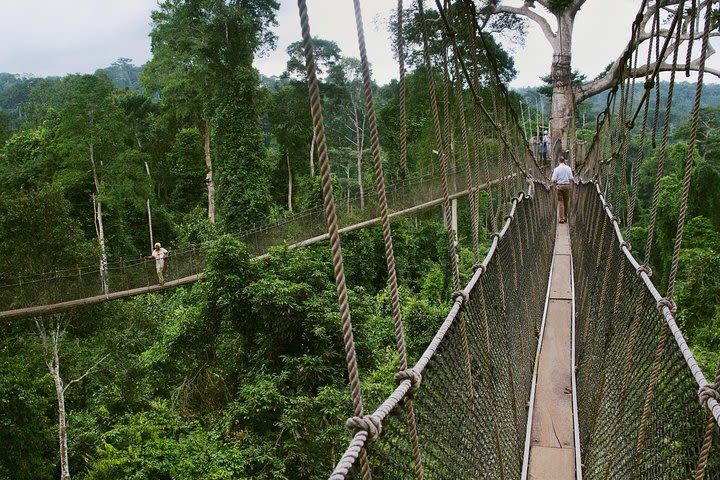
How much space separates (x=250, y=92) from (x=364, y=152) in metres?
7.00

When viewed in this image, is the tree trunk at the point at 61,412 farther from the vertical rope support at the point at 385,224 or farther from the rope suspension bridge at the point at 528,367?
the vertical rope support at the point at 385,224

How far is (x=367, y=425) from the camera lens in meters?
0.88

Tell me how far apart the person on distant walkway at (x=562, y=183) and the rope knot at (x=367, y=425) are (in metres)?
5.35

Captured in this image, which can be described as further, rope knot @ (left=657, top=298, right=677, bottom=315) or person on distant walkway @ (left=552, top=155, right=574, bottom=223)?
person on distant walkway @ (left=552, top=155, right=574, bottom=223)

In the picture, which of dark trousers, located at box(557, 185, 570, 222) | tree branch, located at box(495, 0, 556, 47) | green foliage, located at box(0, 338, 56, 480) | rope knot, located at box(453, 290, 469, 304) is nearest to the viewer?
rope knot, located at box(453, 290, 469, 304)

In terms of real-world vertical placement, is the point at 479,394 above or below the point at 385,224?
below

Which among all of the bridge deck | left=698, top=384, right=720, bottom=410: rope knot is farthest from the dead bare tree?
left=698, top=384, right=720, bottom=410: rope knot

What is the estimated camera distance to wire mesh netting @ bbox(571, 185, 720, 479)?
1216mm

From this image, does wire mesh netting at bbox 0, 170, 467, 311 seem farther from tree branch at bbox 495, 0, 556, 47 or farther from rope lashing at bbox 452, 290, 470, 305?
rope lashing at bbox 452, 290, 470, 305

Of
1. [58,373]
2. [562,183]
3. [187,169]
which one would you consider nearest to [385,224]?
[562,183]

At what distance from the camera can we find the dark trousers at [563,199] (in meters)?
6.18

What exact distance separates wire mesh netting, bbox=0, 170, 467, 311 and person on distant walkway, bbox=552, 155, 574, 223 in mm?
1563

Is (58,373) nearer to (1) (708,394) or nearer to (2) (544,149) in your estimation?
(2) (544,149)

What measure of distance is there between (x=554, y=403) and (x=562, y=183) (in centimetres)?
393
